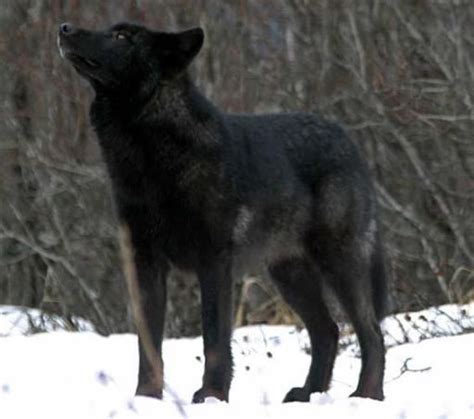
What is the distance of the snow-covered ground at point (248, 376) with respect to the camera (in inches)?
204

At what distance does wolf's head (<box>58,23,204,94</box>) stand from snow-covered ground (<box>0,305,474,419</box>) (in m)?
1.44

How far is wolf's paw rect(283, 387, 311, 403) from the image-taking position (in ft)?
23.2

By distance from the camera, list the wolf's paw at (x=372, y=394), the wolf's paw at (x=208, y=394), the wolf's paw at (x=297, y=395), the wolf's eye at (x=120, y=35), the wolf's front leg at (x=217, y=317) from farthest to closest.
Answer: the wolf's paw at (x=297, y=395) < the wolf's paw at (x=372, y=394) < the wolf's eye at (x=120, y=35) < the wolf's front leg at (x=217, y=317) < the wolf's paw at (x=208, y=394)

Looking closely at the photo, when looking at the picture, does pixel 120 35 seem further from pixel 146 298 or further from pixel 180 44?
pixel 146 298

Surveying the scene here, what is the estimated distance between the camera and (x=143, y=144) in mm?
6457

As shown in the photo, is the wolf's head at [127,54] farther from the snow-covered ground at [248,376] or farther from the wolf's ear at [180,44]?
the snow-covered ground at [248,376]

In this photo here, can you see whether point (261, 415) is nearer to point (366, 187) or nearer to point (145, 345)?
point (145, 345)

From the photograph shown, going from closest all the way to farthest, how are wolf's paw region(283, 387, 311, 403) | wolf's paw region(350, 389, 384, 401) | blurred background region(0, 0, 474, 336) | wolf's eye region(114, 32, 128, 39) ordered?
1. wolf's eye region(114, 32, 128, 39)
2. wolf's paw region(350, 389, 384, 401)
3. wolf's paw region(283, 387, 311, 403)
4. blurred background region(0, 0, 474, 336)

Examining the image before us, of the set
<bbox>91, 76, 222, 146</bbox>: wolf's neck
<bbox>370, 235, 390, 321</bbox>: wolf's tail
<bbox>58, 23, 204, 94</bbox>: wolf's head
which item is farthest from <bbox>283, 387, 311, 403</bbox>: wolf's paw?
<bbox>58, 23, 204, 94</bbox>: wolf's head

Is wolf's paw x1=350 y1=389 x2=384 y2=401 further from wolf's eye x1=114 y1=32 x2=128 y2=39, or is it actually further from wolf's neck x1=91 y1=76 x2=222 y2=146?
wolf's eye x1=114 y1=32 x2=128 y2=39

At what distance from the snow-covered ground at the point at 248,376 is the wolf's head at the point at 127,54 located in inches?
56.7

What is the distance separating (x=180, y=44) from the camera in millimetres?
6496

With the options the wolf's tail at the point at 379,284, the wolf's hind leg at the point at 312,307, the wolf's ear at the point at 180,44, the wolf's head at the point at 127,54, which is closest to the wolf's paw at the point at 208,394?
the wolf's hind leg at the point at 312,307

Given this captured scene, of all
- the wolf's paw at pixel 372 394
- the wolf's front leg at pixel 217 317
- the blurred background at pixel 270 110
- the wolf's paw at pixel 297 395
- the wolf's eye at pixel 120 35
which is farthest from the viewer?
the blurred background at pixel 270 110
